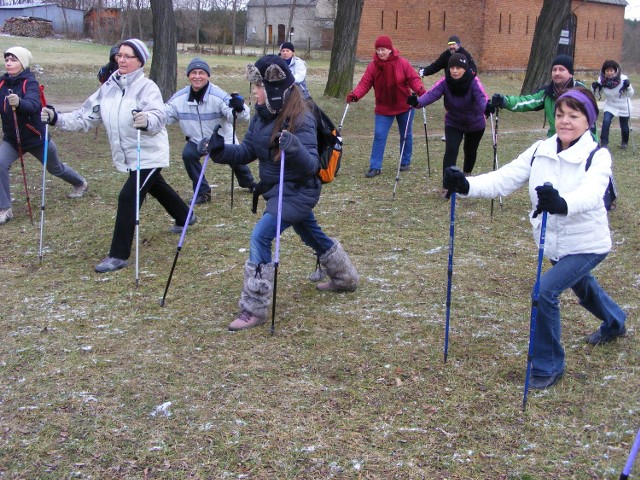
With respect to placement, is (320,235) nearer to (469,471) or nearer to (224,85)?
(469,471)

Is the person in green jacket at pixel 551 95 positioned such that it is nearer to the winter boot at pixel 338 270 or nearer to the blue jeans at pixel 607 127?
the winter boot at pixel 338 270

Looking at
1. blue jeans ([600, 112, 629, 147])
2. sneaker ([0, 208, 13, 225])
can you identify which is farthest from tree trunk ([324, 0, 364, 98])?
sneaker ([0, 208, 13, 225])

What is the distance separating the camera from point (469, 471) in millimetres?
3621

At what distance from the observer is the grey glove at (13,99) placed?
758cm

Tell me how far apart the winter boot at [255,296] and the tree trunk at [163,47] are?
11249 mm

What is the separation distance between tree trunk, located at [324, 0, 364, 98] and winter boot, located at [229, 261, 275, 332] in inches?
560

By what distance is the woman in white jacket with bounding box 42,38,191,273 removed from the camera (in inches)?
260

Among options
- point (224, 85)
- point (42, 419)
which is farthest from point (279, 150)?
point (224, 85)

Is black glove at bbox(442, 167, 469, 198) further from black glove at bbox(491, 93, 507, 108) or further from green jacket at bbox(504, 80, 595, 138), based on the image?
black glove at bbox(491, 93, 507, 108)

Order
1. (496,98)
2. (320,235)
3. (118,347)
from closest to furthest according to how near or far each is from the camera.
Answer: (118,347) → (320,235) → (496,98)

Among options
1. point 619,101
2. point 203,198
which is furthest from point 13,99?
point 619,101

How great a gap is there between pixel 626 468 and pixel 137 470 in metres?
2.37

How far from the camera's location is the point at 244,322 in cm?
539

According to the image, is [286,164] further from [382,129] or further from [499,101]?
[382,129]
